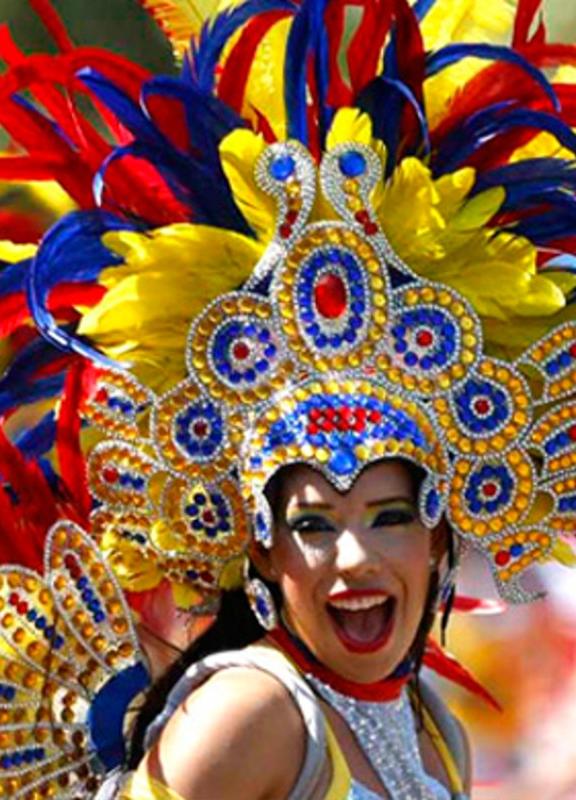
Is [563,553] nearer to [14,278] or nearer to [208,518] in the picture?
[208,518]

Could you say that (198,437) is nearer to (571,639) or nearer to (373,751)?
(373,751)

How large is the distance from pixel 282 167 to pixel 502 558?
2.26 ft

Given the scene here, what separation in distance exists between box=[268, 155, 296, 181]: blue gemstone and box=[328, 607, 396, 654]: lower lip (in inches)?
25.0

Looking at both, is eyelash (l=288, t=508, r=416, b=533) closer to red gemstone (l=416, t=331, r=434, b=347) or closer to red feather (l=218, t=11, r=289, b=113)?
red gemstone (l=416, t=331, r=434, b=347)

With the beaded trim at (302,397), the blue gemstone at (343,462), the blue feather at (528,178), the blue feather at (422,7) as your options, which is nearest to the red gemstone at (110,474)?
the beaded trim at (302,397)

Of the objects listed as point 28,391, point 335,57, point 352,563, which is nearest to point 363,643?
point 352,563

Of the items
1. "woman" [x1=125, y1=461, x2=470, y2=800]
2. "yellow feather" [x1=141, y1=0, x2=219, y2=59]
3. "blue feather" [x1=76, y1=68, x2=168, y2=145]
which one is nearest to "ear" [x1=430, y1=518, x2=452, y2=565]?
"woman" [x1=125, y1=461, x2=470, y2=800]

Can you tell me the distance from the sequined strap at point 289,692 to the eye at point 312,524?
184 mm

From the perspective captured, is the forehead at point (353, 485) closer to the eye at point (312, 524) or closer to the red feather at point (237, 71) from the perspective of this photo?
the eye at point (312, 524)

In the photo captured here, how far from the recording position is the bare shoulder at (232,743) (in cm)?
319

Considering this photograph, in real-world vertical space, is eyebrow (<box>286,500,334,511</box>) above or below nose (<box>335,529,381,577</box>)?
above

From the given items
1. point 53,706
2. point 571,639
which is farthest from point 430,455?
point 571,639

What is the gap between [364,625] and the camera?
3.38 metres

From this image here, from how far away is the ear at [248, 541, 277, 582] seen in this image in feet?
11.3
